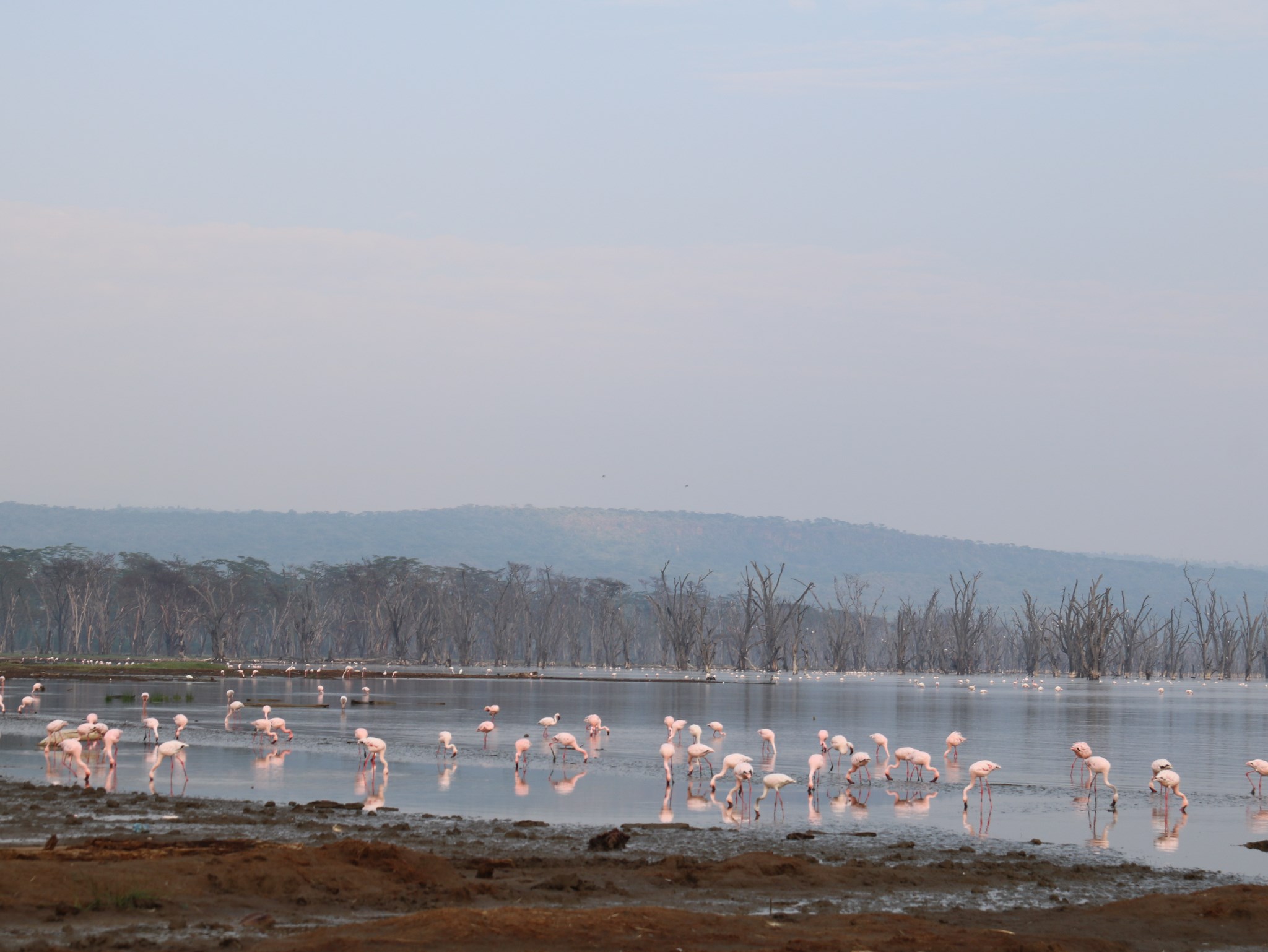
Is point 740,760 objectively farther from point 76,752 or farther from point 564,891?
point 76,752

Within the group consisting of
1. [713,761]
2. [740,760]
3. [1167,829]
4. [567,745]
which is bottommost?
[713,761]

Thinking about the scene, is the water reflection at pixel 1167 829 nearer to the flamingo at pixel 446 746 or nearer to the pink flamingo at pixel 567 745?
the pink flamingo at pixel 567 745

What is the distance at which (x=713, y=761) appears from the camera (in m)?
27.3

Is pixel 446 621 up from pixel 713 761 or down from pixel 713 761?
up

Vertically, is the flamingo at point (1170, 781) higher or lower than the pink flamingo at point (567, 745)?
higher

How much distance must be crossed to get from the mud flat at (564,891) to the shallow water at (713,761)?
7.29 feet

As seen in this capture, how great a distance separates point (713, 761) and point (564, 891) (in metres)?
15.8

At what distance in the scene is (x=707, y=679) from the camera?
8425 centimetres

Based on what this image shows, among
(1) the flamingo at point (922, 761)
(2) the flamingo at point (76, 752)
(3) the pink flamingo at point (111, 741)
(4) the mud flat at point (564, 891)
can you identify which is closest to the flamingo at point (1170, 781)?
(1) the flamingo at point (922, 761)

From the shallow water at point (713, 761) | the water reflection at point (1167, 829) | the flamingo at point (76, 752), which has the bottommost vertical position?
the shallow water at point (713, 761)

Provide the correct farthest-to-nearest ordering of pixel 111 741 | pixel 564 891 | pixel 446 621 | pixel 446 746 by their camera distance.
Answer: pixel 446 621 → pixel 446 746 → pixel 111 741 → pixel 564 891

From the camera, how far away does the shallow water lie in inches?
712

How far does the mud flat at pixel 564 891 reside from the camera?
970 cm

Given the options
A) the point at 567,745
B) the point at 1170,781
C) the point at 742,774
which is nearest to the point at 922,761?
the point at 1170,781
